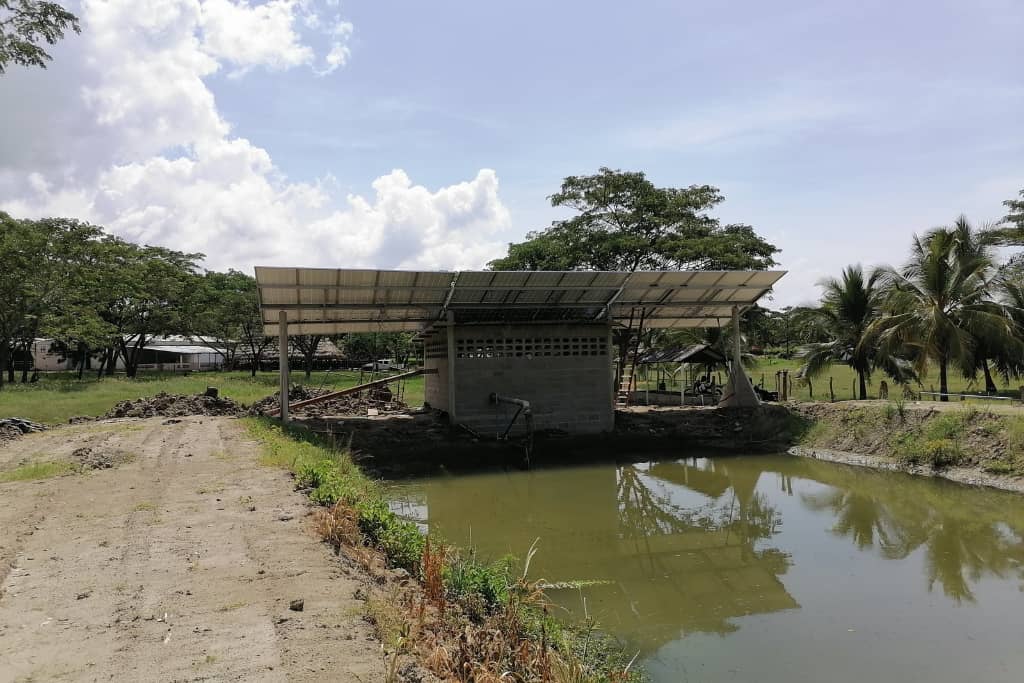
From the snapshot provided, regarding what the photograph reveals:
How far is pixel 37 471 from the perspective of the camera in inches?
362

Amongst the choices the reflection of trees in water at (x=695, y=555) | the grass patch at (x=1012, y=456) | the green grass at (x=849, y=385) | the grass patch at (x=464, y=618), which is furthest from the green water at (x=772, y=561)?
the green grass at (x=849, y=385)

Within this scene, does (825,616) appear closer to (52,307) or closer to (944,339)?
(944,339)

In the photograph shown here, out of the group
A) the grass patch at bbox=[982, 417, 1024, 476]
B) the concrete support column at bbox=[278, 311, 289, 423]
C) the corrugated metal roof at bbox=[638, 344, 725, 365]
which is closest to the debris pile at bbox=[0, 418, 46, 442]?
the concrete support column at bbox=[278, 311, 289, 423]

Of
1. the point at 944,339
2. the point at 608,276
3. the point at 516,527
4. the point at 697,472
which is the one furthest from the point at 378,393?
the point at 944,339

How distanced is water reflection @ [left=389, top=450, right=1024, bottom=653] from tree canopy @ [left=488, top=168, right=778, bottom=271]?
12.0m

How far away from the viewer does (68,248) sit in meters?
24.1

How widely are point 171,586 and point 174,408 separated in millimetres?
14847

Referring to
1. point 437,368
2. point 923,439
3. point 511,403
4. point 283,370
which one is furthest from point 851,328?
point 283,370

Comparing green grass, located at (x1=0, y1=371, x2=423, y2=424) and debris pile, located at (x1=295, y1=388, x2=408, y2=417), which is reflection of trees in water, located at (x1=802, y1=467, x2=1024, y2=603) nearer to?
debris pile, located at (x1=295, y1=388, x2=408, y2=417)

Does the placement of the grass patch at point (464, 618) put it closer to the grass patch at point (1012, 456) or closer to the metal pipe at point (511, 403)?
the metal pipe at point (511, 403)

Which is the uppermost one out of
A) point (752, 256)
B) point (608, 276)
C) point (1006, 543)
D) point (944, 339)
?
point (752, 256)

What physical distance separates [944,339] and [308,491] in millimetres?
15712

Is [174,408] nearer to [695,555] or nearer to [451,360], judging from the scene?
[451,360]

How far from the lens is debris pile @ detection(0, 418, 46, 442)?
1358 cm
